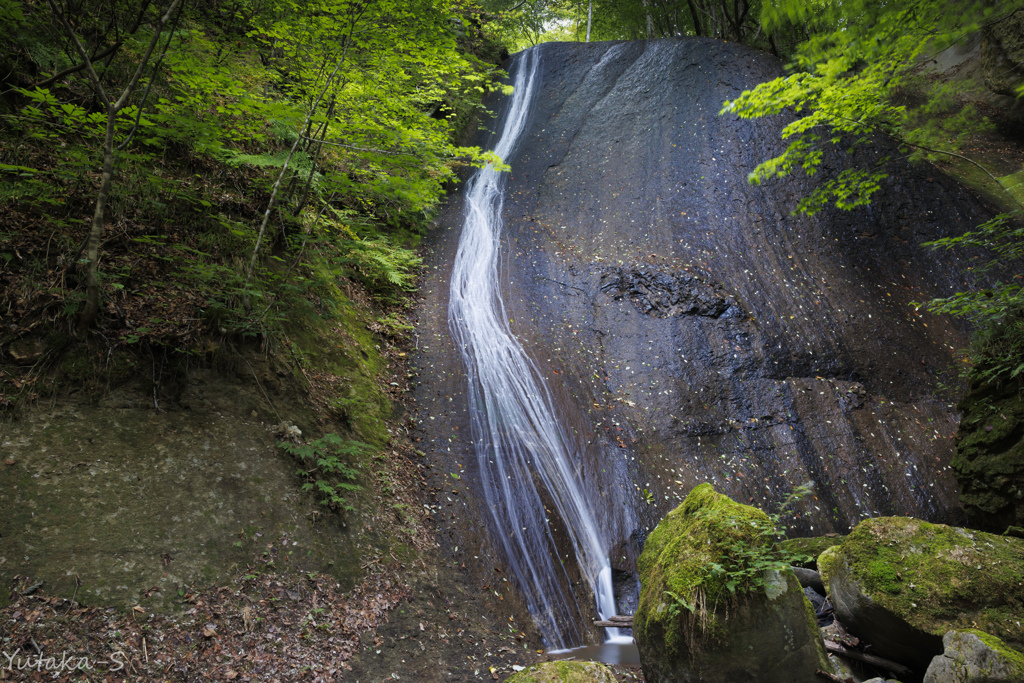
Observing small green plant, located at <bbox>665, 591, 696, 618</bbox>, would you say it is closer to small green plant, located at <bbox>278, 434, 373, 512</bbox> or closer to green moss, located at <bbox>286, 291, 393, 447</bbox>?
small green plant, located at <bbox>278, 434, 373, 512</bbox>

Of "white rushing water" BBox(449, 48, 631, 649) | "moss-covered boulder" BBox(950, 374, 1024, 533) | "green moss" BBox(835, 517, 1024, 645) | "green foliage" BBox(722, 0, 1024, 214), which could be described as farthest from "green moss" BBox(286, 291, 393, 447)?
"moss-covered boulder" BBox(950, 374, 1024, 533)

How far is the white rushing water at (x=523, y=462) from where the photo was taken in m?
6.12

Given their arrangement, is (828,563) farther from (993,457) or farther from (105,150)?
(105,150)

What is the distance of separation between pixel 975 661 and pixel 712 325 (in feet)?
22.4

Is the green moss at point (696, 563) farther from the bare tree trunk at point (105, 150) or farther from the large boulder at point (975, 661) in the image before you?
the bare tree trunk at point (105, 150)

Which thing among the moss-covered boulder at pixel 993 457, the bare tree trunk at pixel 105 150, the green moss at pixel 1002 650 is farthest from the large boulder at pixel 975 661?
the bare tree trunk at pixel 105 150

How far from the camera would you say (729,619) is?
3.61 meters

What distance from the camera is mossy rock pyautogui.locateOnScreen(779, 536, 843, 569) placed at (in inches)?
244

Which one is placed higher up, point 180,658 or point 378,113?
point 378,113

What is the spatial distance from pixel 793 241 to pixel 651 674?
33.9ft

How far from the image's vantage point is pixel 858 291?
33.6ft

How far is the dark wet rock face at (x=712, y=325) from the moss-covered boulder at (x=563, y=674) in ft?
10.1

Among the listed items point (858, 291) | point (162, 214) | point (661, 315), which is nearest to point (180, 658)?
point (162, 214)

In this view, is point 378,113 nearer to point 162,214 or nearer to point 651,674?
point 162,214
